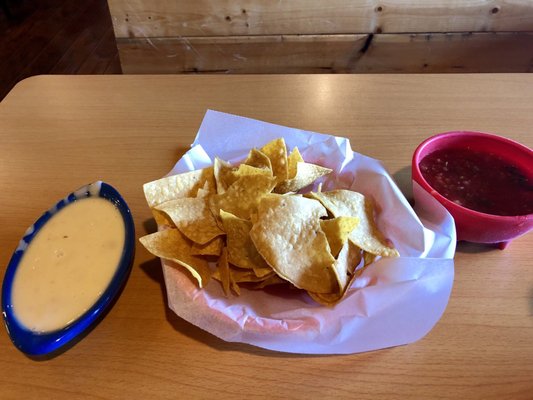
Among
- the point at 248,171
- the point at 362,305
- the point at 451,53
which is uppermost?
the point at 248,171

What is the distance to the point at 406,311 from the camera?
0.66m

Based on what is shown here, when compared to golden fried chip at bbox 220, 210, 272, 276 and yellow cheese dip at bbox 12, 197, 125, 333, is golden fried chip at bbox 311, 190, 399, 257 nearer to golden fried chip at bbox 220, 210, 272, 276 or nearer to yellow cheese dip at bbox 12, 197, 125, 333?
golden fried chip at bbox 220, 210, 272, 276

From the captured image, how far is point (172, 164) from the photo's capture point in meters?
0.99

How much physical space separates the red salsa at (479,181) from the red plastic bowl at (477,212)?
0.01 metres

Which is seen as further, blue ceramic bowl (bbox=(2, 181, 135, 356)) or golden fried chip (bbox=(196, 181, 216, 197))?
golden fried chip (bbox=(196, 181, 216, 197))

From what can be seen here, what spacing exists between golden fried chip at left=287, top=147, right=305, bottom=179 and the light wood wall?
129 cm

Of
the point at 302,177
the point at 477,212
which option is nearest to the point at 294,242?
the point at 302,177

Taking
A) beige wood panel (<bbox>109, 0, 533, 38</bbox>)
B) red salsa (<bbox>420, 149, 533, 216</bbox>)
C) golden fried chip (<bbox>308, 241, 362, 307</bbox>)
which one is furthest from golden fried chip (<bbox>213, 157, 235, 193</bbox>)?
beige wood panel (<bbox>109, 0, 533, 38</bbox>)

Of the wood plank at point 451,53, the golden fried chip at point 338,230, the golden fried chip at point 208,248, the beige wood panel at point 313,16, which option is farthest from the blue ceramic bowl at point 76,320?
the wood plank at point 451,53

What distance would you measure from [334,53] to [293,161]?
1360 mm

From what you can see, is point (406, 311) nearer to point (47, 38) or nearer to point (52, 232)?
point (52, 232)

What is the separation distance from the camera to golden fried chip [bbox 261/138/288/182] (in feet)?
2.65

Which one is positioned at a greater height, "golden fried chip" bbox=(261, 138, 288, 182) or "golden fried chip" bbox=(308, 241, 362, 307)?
"golden fried chip" bbox=(261, 138, 288, 182)

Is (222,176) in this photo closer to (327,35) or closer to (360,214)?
(360,214)
